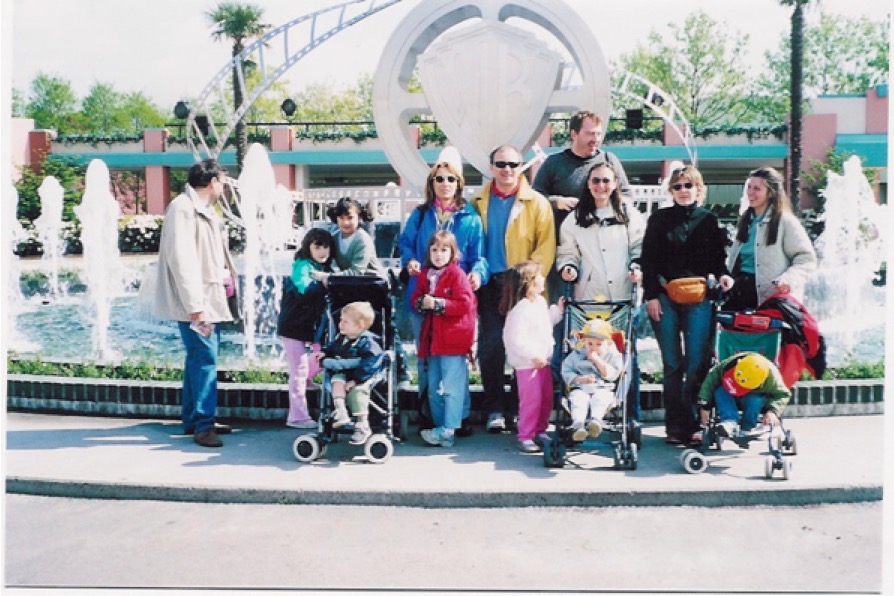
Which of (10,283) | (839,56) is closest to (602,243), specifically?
(10,283)

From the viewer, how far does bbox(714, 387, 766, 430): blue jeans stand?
4957 millimetres

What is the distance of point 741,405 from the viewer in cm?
500

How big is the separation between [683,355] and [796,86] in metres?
17.6

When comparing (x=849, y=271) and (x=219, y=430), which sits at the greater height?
(x=849, y=271)

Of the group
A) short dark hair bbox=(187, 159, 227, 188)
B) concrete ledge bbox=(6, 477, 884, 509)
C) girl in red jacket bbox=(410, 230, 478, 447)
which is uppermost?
short dark hair bbox=(187, 159, 227, 188)

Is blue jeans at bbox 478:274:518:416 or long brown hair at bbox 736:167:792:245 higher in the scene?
long brown hair at bbox 736:167:792:245

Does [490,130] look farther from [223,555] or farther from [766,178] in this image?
[223,555]

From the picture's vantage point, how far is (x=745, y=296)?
5.51 metres

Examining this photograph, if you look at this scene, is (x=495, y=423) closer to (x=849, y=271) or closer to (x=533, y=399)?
(x=533, y=399)

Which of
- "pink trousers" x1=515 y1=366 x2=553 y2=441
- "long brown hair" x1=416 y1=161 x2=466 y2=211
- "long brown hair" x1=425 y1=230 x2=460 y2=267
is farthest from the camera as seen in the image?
"long brown hair" x1=416 y1=161 x2=466 y2=211

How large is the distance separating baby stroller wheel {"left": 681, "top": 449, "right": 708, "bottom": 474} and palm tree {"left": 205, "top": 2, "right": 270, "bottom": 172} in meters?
24.4

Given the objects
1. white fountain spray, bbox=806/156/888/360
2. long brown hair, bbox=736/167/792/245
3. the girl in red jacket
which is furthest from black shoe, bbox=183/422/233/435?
white fountain spray, bbox=806/156/888/360

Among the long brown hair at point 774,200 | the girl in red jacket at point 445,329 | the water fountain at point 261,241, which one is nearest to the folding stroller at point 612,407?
the girl in red jacket at point 445,329

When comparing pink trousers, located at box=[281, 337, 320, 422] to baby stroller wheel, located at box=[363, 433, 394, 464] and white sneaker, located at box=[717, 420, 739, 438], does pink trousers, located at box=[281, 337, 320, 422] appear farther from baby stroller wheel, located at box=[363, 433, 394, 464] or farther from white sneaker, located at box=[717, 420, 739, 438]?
white sneaker, located at box=[717, 420, 739, 438]
